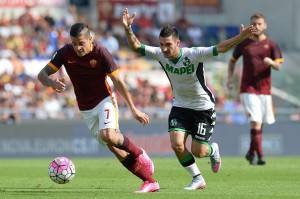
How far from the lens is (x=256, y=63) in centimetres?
1762

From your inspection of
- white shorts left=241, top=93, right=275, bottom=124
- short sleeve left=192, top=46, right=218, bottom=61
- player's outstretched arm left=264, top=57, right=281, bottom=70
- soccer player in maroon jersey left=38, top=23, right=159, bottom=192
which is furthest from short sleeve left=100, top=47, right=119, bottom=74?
white shorts left=241, top=93, right=275, bottom=124

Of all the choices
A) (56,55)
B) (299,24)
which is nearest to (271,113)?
(56,55)

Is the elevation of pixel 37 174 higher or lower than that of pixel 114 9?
lower

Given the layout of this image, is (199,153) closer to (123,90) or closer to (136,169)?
(136,169)

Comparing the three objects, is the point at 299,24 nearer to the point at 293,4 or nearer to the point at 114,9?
the point at 293,4

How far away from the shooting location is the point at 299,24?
116 feet

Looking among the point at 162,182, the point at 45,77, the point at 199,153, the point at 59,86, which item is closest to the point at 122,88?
Result: the point at 59,86

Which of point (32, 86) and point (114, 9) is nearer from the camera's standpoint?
point (32, 86)

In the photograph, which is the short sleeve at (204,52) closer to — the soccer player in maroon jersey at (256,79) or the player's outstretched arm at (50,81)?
the player's outstretched arm at (50,81)

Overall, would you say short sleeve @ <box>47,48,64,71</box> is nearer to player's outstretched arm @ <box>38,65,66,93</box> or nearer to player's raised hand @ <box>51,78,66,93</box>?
player's outstretched arm @ <box>38,65,66,93</box>

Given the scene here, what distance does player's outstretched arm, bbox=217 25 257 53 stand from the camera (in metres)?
11.2

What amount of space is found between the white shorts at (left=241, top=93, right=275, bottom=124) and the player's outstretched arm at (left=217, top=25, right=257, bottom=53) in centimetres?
618

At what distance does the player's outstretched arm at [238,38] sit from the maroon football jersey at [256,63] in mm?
6133

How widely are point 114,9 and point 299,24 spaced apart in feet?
24.4
